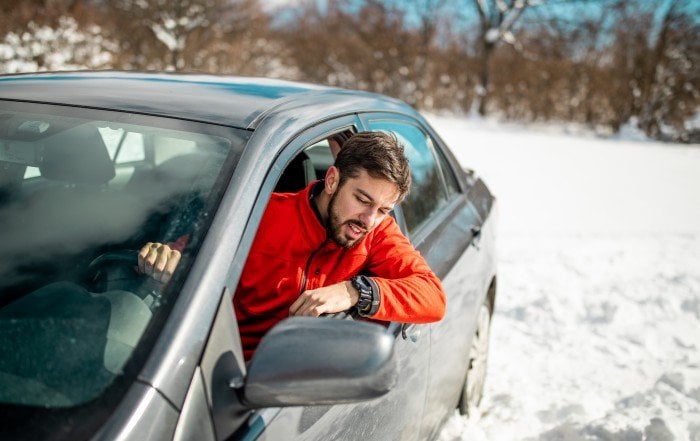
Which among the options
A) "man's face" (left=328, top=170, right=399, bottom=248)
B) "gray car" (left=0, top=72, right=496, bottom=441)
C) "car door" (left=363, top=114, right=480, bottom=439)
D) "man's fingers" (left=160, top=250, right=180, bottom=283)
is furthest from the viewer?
"car door" (left=363, top=114, right=480, bottom=439)

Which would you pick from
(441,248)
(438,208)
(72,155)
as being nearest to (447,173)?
(438,208)

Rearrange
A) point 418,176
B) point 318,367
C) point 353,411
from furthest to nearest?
1. point 418,176
2. point 353,411
3. point 318,367

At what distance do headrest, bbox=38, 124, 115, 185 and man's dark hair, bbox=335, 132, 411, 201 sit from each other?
780 mm

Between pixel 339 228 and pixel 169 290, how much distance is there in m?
0.66

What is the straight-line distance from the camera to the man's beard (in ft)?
5.22

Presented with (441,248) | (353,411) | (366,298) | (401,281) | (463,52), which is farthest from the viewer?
(463,52)

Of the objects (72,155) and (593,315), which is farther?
(593,315)

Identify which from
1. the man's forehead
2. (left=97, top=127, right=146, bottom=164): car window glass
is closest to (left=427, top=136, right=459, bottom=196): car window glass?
the man's forehead

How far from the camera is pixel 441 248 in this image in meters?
2.10

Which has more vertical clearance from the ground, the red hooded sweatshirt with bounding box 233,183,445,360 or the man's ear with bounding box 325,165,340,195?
the man's ear with bounding box 325,165,340,195

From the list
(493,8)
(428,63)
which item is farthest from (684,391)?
(493,8)

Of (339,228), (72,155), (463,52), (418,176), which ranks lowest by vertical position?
(463,52)

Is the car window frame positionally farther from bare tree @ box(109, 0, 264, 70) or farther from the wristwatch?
bare tree @ box(109, 0, 264, 70)

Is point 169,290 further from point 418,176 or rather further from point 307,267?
point 418,176
